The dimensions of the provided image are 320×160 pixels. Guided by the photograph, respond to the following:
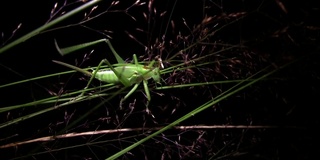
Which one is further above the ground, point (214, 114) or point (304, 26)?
point (304, 26)

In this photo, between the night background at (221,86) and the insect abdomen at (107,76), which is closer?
the night background at (221,86)

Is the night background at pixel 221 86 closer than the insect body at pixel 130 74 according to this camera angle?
Yes

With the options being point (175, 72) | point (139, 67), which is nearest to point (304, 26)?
point (175, 72)

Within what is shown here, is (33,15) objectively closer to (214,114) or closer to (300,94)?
(214,114)

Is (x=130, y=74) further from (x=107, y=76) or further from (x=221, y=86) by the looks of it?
(x=221, y=86)

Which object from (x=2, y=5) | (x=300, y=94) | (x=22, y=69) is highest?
(x=2, y=5)

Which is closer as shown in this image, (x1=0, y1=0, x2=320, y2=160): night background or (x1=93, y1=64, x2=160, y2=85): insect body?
(x1=0, y1=0, x2=320, y2=160): night background

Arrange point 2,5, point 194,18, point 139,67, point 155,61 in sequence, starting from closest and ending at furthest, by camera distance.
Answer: point 155,61 < point 139,67 < point 2,5 < point 194,18

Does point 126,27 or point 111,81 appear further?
point 126,27

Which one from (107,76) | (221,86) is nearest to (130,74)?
(107,76)

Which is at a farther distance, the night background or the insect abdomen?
the insect abdomen

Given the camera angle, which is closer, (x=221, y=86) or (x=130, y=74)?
(x=221, y=86)
